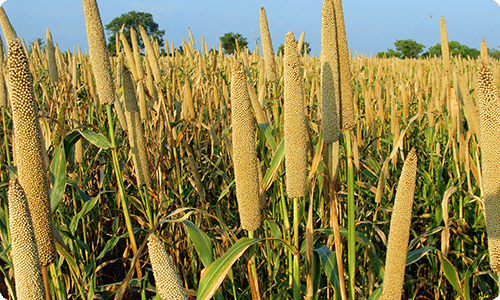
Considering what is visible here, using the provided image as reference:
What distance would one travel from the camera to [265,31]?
3023 mm

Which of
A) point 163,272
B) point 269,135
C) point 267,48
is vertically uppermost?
point 267,48

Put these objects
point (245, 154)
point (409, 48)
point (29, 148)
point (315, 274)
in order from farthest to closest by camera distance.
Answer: point (409, 48) < point (315, 274) < point (245, 154) < point (29, 148)

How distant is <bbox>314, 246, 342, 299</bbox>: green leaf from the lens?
63.8 inches

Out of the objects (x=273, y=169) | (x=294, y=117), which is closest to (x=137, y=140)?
(x=273, y=169)

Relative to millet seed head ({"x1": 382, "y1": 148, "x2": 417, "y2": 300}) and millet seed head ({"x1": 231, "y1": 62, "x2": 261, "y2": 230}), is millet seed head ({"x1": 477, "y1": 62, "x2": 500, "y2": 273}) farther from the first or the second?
millet seed head ({"x1": 231, "y1": 62, "x2": 261, "y2": 230})

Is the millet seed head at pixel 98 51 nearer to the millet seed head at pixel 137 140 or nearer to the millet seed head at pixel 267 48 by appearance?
the millet seed head at pixel 137 140

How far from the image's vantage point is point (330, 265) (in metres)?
1.63

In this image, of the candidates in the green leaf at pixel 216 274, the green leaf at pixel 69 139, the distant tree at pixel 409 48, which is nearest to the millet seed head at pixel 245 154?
the green leaf at pixel 216 274

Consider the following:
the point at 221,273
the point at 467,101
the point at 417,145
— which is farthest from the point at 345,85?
the point at 417,145

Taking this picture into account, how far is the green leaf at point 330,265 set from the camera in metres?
1.62

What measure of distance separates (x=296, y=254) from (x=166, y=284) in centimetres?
74

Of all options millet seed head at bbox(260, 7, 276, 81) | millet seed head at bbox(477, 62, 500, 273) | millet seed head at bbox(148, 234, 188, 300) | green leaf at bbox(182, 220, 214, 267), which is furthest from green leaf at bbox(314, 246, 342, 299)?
millet seed head at bbox(260, 7, 276, 81)

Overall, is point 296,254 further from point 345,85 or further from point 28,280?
point 28,280

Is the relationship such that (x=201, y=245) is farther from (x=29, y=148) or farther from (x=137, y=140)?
(x=137, y=140)
